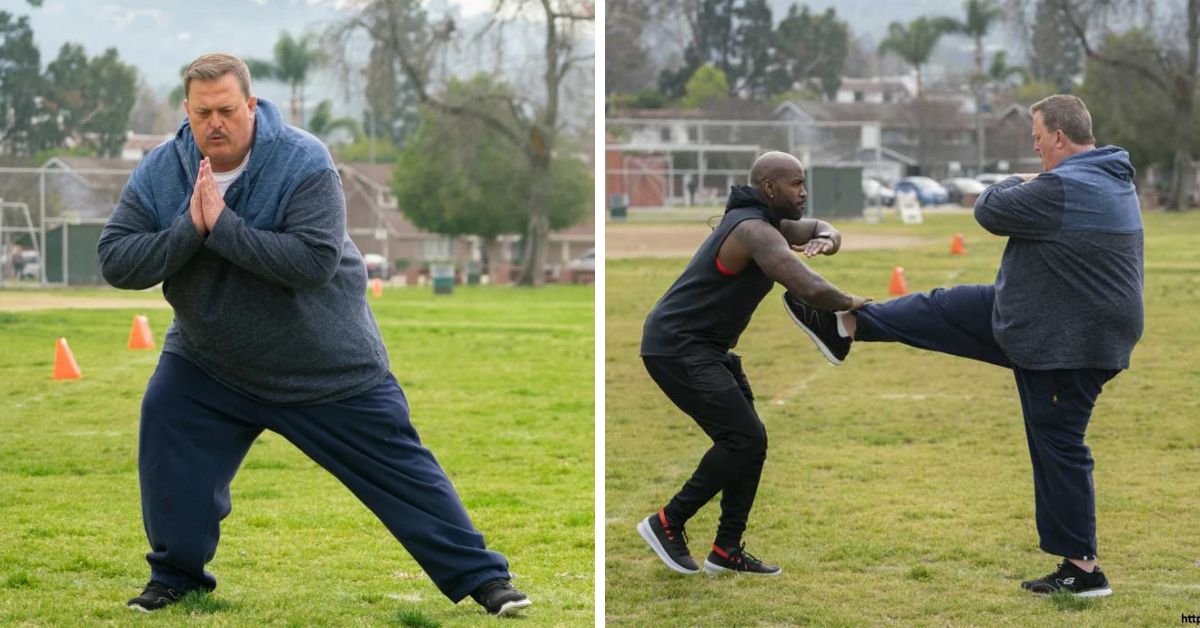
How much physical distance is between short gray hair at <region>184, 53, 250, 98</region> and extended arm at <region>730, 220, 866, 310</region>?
1.72 m

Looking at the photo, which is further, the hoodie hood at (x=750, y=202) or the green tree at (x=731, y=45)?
the green tree at (x=731, y=45)

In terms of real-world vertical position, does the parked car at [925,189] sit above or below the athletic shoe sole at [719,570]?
above

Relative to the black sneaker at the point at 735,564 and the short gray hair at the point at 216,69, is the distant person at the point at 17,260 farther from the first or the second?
the short gray hair at the point at 216,69

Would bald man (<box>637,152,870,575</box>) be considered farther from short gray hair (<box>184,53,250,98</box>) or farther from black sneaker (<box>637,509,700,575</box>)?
short gray hair (<box>184,53,250,98</box>)

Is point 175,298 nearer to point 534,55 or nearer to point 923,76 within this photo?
point 534,55

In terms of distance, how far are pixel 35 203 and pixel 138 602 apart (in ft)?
88.0

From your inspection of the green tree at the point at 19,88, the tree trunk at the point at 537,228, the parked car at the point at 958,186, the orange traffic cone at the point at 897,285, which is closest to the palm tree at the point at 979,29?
the parked car at the point at 958,186

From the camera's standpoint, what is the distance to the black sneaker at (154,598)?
507 cm

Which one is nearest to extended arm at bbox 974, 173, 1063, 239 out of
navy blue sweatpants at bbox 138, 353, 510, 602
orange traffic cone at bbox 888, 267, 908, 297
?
navy blue sweatpants at bbox 138, 353, 510, 602

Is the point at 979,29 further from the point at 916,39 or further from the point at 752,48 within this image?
the point at 752,48

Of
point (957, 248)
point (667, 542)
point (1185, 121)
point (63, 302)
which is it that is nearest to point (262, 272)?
point (667, 542)

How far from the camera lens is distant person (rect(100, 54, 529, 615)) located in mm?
4902

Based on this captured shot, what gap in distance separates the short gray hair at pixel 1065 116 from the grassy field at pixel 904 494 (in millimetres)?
1596

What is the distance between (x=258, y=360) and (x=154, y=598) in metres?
0.85
